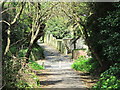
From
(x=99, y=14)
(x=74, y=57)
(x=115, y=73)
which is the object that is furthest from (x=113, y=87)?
(x=74, y=57)

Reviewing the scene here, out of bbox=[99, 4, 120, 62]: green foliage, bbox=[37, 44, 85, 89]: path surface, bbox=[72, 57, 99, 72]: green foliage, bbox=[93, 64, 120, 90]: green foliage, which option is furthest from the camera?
bbox=[72, 57, 99, 72]: green foliage

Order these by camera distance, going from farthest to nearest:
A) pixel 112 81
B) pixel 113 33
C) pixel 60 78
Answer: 1. pixel 60 78
2. pixel 113 33
3. pixel 112 81

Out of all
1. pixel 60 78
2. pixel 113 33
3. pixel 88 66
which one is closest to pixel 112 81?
pixel 113 33

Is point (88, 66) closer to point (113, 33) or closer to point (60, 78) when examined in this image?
point (60, 78)

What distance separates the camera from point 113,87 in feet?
27.6

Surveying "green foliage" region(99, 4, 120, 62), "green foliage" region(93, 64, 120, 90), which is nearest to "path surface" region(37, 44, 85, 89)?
"green foliage" region(93, 64, 120, 90)

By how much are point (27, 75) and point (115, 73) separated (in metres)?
3.47

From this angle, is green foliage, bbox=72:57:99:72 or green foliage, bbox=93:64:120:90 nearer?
green foliage, bbox=93:64:120:90

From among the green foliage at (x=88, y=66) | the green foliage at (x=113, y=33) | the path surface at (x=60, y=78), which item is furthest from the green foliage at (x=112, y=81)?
the green foliage at (x=88, y=66)

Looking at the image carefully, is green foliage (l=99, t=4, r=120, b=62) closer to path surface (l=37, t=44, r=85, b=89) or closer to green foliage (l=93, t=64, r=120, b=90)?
green foliage (l=93, t=64, r=120, b=90)

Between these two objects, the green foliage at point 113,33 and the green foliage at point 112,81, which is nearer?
the green foliage at point 112,81

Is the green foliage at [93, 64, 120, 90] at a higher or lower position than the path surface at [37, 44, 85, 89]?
higher

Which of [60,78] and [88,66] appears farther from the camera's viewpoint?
[88,66]

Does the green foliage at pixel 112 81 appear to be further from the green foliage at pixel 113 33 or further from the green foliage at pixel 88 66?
the green foliage at pixel 88 66
